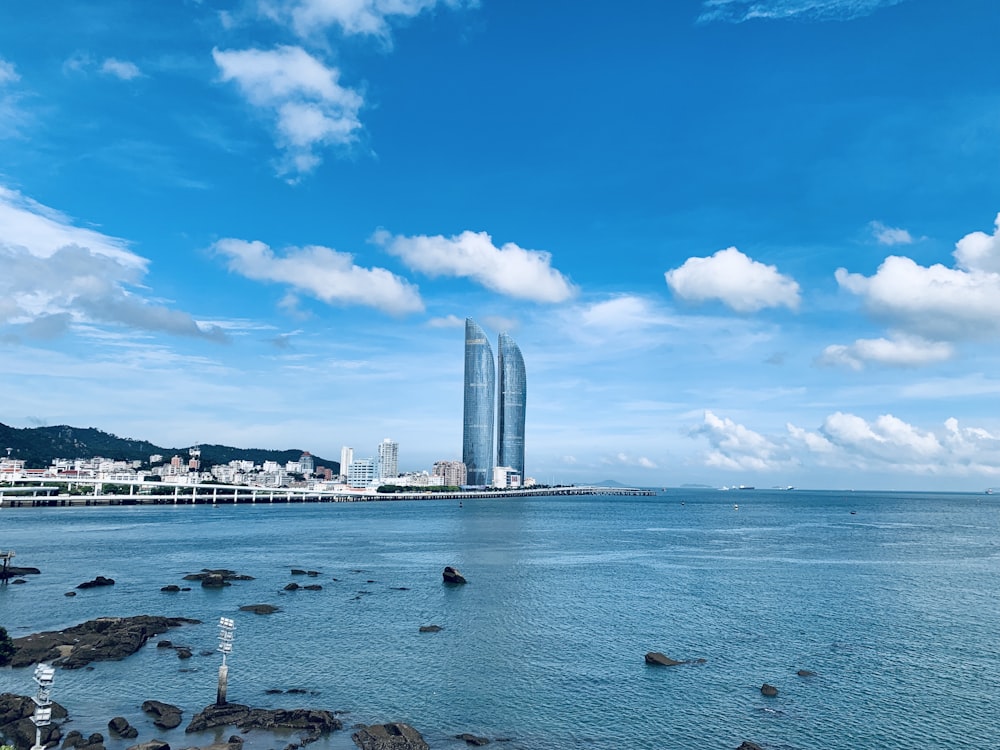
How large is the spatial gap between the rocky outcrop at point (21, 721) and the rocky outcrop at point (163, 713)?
365cm

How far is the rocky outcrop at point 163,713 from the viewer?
101 ft

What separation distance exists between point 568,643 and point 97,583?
4871 cm

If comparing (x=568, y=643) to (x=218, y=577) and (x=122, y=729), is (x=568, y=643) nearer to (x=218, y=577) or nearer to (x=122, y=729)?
(x=122, y=729)

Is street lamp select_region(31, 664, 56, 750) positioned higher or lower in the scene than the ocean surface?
higher

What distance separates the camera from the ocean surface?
3203 centimetres

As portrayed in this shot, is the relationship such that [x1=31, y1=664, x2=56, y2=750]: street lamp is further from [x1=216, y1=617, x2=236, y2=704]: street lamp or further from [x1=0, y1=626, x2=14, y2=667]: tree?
[x1=0, y1=626, x2=14, y2=667]: tree

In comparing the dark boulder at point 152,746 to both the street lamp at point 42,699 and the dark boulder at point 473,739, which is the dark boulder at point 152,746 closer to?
the street lamp at point 42,699

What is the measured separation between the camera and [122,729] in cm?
2948

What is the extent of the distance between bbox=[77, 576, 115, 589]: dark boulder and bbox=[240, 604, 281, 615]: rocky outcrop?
1947 cm

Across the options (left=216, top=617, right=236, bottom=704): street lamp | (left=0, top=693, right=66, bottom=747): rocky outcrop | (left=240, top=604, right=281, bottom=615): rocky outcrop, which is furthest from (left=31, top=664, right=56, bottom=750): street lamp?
(left=240, top=604, right=281, bottom=615): rocky outcrop

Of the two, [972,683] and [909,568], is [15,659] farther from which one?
[909,568]

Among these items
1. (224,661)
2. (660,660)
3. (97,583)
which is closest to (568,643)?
(660,660)

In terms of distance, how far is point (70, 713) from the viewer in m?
31.9

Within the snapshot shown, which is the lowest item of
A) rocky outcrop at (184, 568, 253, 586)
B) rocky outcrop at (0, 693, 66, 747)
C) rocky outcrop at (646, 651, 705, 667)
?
rocky outcrop at (184, 568, 253, 586)
